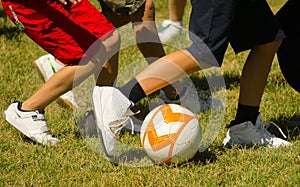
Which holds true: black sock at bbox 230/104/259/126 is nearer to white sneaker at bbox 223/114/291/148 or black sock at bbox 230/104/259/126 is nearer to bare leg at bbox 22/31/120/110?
white sneaker at bbox 223/114/291/148

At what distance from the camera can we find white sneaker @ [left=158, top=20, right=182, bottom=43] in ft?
21.6

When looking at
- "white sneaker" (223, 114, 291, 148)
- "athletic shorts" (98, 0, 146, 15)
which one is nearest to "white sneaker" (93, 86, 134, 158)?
"white sneaker" (223, 114, 291, 148)

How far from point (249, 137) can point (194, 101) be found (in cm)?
97

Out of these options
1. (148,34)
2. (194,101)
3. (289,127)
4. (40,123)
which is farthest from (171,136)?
(148,34)

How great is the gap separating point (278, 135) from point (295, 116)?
375 millimetres

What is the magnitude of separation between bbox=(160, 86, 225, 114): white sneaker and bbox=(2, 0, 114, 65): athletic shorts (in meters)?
1.07

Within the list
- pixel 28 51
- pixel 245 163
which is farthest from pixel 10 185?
pixel 28 51

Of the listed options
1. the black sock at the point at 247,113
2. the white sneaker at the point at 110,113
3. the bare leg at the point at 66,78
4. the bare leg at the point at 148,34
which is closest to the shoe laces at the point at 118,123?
the white sneaker at the point at 110,113

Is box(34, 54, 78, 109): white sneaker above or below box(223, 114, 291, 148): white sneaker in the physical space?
below

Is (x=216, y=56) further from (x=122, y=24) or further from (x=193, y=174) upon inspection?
(x=122, y=24)

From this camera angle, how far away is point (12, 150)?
416cm

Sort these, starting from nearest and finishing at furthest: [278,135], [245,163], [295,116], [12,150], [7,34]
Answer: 1. [245,163]
2. [12,150]
3. [278,135]
4. [295,116]
5. [7,34]

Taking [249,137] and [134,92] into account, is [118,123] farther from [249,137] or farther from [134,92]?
[249,137]

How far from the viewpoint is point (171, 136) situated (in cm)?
376
